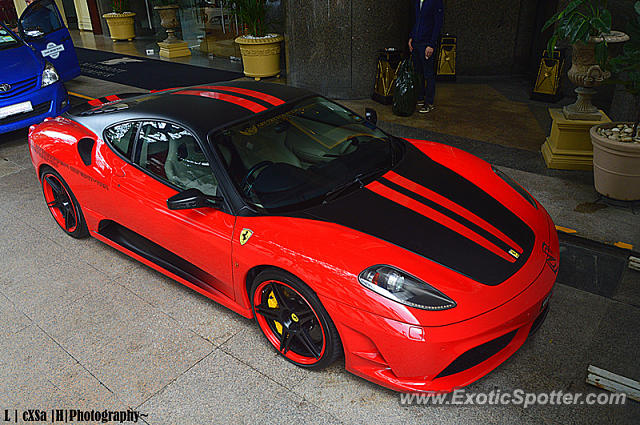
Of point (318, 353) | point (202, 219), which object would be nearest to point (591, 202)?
point (318, 353)

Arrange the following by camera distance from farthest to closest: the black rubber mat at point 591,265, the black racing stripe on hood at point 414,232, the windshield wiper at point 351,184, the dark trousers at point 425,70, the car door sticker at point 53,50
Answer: the car door sticker at point 53,50, the dark trousers at point 425,70, the black rubber mat at point 591,265, the windshield wiper at point 351,184, the black racing stripe on hood at point 414,232

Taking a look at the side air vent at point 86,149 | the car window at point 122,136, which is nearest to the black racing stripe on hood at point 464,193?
the car window at point 122,136

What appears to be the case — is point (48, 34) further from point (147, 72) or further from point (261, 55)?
point (261, 55)

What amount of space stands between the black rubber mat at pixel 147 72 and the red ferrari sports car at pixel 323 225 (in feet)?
21.2

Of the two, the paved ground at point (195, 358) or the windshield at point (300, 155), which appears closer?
the paved ground at point (195, 358)

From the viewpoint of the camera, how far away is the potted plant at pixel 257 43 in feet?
32.1

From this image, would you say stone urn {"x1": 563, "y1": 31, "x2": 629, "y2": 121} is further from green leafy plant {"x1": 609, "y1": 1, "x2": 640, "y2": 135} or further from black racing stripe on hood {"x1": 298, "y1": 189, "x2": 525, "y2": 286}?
black racing stripe on hood {"x1": 298, "y1": 189, "x2": 525, "y2": 286}

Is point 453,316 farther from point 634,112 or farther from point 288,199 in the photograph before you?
point 634,112

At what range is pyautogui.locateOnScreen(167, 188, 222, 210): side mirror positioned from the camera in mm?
3062

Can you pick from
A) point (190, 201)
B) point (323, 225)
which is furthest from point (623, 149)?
point (190, 201)

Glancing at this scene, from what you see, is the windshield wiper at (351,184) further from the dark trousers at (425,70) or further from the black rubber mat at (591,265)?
the dark trousers at (425,70)

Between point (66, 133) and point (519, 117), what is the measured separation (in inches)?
240

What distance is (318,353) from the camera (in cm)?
294

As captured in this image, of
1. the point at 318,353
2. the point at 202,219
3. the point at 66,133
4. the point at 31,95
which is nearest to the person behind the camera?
the point at 318,353
